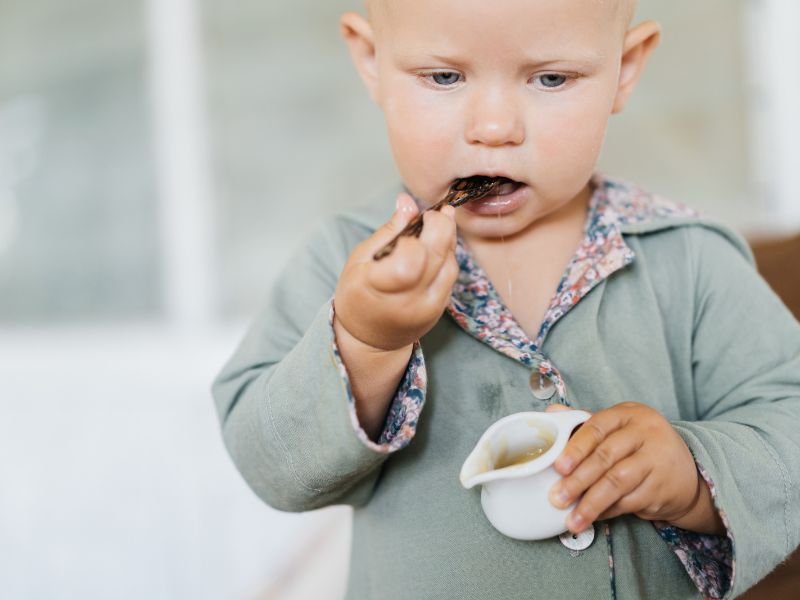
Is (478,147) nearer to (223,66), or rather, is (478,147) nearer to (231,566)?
(231,566)

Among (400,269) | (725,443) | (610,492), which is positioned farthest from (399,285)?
(725,443)

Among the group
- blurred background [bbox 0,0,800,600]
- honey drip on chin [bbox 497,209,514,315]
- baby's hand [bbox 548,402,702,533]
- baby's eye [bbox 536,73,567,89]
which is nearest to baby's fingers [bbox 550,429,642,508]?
baby's hand [bbox 548,402,702,533]

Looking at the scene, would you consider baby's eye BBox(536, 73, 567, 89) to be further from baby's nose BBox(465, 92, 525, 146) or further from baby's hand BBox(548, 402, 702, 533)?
baby's hand BBox(548, 402, 702, 533)

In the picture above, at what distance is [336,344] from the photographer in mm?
753

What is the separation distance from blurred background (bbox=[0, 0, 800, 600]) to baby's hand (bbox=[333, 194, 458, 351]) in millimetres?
1299

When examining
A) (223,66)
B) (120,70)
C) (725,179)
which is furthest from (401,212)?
(120,70)

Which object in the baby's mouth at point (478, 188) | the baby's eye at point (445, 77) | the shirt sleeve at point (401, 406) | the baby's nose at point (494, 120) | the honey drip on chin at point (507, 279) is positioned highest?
the baby's eye at point (445, 77)

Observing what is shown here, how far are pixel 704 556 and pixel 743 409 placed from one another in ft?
0.54

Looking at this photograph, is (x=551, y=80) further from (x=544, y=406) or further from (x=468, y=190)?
(x=544, y=406)

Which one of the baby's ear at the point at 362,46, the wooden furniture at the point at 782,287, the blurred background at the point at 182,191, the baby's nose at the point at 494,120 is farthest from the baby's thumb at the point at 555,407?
the blurred background at the point at 182,191

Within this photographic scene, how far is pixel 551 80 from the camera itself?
823 mm

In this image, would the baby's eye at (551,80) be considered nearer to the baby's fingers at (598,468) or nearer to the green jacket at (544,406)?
the green jacket at (544,406)

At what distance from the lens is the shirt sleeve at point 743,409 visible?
0.81 meters

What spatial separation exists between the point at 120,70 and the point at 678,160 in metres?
2.02
